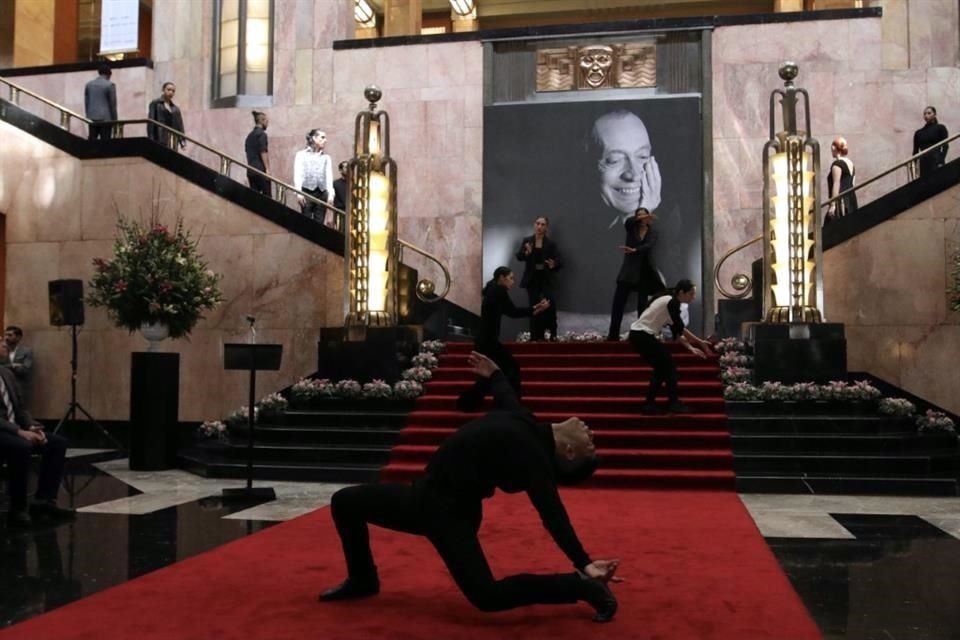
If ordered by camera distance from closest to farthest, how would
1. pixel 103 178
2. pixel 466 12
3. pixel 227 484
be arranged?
pixel 227 484
pixel 103 178
pixel 466 12

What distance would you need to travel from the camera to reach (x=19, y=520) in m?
6.88

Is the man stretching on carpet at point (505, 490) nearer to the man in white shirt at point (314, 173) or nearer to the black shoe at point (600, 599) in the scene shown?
the black shoe at point (600, 599)

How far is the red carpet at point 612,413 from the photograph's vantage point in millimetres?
9227

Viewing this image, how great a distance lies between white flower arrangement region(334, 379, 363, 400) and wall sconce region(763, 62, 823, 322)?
4775 millimetres

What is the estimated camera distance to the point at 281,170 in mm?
17188

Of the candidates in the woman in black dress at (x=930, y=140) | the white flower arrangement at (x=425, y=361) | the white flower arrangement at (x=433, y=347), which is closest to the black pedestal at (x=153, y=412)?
the white flower arrangement at (x=425, y=361)

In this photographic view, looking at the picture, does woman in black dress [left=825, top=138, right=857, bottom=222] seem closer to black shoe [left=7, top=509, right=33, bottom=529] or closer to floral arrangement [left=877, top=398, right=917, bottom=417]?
floral arrangement [left=877, top=398, right=917, bottom=417]

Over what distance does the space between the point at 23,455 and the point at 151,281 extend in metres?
4.46

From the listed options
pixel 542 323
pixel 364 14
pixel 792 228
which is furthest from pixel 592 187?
pixel 364 14

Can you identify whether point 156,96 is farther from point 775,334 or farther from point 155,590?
point 155,590

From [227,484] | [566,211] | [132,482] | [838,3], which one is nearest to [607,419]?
[227,484]

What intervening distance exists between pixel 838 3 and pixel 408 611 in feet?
63.5

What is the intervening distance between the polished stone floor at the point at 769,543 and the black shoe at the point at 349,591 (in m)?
1.27

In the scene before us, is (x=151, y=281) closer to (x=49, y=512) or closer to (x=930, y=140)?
(x=49, y=512)
